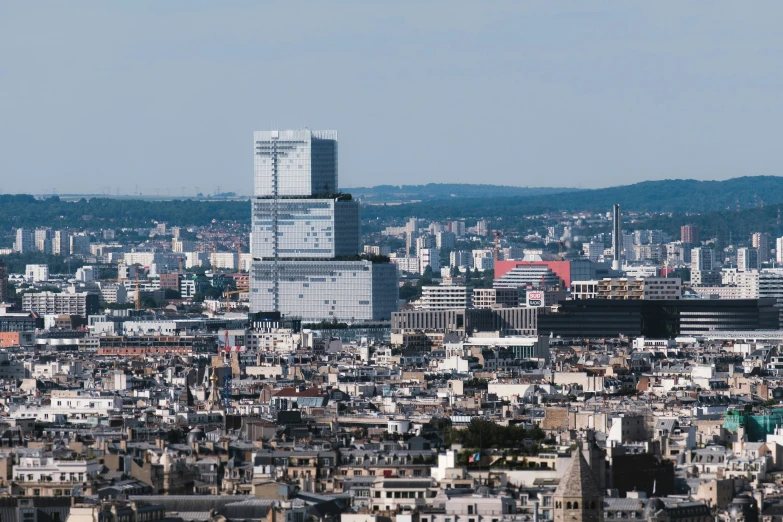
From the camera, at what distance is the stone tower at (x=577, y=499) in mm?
44156

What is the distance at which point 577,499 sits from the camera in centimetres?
4422

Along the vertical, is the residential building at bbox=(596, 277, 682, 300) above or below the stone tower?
below

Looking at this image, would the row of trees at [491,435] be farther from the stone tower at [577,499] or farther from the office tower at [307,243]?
the office tower at [307,243]

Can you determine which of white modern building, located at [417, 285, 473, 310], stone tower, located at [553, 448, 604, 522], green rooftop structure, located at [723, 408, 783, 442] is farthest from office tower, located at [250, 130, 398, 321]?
stone tower, located at [553, 448, 604, 522]

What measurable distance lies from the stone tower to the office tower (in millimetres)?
139898

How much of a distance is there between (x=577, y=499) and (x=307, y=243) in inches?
5700

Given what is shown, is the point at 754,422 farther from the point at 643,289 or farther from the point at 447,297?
the point at 447,297

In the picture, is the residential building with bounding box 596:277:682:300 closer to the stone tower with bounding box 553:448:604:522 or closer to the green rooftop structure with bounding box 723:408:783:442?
the green rooftop structure with bounding box 723:408:783:442

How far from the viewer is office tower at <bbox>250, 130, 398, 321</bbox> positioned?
186m

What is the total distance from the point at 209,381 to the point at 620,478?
185ft

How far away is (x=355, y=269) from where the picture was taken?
186 metres

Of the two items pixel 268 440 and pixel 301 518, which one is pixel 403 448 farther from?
pixel 301 518

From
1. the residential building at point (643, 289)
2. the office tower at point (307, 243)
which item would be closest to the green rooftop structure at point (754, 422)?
the residential building at point (643, 289)

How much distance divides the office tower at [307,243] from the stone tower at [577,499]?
459ft
